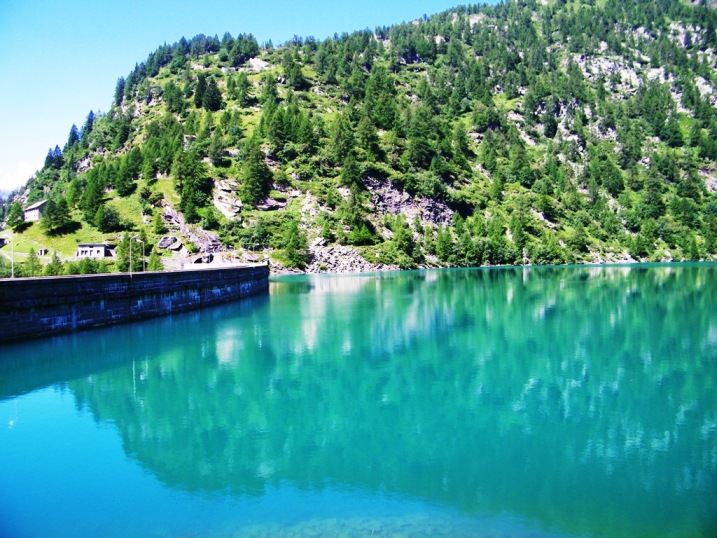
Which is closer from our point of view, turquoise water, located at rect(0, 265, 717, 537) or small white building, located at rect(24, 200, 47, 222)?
turquoise water, located at rect(0, 265, 717, 537)

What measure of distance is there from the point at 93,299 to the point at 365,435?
28.9 meters

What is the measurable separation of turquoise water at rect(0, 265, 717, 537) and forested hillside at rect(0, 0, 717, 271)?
74.1m

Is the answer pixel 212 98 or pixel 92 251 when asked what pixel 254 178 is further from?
pixel 212 98

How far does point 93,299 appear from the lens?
36094mm

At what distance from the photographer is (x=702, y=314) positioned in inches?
1543

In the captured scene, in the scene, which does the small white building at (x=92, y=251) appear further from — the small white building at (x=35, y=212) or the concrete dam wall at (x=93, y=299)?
the concrete dam wall at (x=93, y=299)

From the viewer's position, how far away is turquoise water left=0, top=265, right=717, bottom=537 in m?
10.4

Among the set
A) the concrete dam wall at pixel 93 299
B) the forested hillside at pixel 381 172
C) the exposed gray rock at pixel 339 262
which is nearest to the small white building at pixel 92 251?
the forested hillside at pixel 381 172

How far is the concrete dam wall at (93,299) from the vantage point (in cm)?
2942

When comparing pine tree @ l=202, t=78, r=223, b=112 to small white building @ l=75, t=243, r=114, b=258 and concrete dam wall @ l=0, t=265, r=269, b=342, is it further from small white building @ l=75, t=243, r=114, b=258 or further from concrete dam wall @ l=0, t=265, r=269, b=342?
concrete dam wall @ l=0, t=265, r=269, b=342

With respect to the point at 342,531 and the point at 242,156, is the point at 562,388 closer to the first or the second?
the point at 342,531

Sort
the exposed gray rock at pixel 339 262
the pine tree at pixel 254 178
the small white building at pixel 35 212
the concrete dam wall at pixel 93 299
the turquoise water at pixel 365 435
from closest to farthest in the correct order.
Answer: the turquoise water at pixel 365 435, the concrete dam wall at pixel 93 299, the exposed gray rock at pixel 339 262, the pine tree at pixel 254 178, the small white building at pixel 35 212

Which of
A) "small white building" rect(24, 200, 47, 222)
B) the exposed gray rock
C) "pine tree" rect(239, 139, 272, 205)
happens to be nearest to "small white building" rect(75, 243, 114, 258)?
"small white building" rect(24, 200, 47, 222)

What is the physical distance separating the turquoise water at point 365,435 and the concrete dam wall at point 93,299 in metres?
2.44
